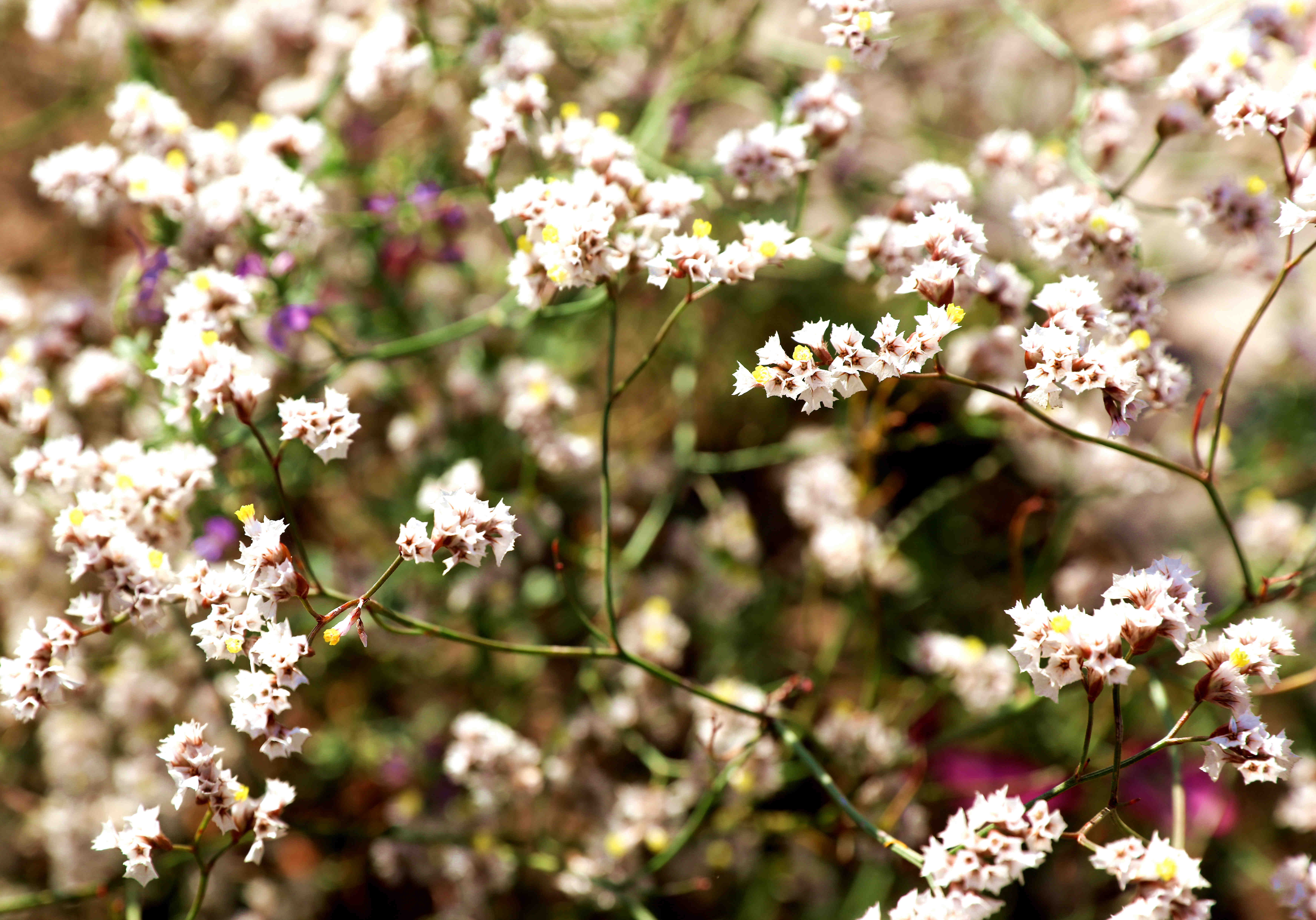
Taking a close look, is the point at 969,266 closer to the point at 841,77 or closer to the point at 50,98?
the point at 841,77

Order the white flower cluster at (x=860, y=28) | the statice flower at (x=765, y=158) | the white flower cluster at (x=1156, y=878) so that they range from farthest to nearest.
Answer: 1. the statice flower at (x=765, y=158)
2. the white flower cluster at (x=860, y=28)
3. the white flower cluster at (x=1156, y=878)

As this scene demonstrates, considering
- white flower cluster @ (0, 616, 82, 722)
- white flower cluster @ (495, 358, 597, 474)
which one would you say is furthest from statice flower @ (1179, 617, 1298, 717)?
white flower cluster @ (0, 616, 82, 722)

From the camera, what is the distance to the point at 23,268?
14.8ft

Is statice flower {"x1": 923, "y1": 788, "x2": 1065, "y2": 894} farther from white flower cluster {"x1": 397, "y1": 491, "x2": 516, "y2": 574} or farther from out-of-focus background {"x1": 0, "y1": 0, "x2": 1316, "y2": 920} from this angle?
white flower cluster {"x1": 397, "y1": 491, "x2": 516, "y2": 574}

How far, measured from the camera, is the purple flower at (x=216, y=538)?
2465mm

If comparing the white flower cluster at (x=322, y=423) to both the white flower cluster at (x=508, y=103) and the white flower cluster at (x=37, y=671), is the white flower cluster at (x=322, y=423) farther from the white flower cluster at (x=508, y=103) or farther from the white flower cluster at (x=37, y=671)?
the white flower cluster at (x=508, y=103)

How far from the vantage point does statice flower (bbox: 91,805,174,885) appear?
1782 millimetres

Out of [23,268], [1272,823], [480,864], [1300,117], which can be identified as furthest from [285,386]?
[1272,823]

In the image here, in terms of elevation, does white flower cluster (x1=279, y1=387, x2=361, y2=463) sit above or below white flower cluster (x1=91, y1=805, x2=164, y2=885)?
above

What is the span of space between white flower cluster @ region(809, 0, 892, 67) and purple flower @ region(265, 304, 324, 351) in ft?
5.03

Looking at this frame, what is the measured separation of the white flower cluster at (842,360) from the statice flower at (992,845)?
78 centimetres

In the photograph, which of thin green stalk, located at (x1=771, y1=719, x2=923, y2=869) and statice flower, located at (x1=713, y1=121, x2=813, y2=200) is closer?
thin green stalk, located at (x1=771, y1=719, x2=923, y2=869)

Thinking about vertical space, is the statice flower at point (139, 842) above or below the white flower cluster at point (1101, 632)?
below

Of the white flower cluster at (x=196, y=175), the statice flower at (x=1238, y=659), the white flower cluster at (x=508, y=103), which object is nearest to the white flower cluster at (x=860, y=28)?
the white flower cluster at (x=508, y=103)
